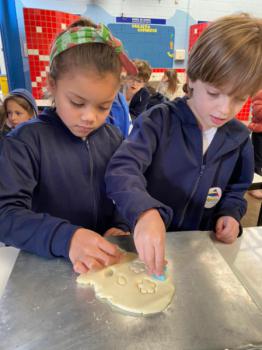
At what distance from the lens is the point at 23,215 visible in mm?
585

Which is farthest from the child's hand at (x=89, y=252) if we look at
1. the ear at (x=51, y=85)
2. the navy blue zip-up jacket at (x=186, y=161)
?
the ear at (x=51, y=85)

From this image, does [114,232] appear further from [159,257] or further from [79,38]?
[79,38]

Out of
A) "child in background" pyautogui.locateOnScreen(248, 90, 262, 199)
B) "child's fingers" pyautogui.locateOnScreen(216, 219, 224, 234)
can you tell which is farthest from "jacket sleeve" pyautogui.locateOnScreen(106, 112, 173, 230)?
"child in background" pyautogui.locateOnScreen(248, 90, 262, 199)

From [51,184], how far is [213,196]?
47 cm

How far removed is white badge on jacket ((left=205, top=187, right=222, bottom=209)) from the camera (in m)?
0.83

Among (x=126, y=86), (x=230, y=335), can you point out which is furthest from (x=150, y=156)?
(x=126, y=86)

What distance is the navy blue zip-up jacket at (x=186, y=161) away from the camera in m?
0.75

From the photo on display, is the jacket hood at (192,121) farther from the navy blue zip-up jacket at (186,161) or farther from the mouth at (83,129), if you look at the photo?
the mouth at (83,129)

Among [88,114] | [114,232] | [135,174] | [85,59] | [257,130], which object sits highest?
[85,59]

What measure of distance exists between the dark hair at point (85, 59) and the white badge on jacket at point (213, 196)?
0.44 m

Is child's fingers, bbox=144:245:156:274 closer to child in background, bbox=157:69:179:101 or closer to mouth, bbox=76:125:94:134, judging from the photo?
mouth, bbox=76:125:94:134

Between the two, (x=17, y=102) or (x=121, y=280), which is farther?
(x=17, y=102)

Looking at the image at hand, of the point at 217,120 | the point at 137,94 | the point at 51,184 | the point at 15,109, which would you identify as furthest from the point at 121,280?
the point at 137,94

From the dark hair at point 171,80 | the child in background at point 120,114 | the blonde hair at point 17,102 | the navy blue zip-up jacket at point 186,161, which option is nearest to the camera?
the navy blue zip-up jacket at point 186,161
